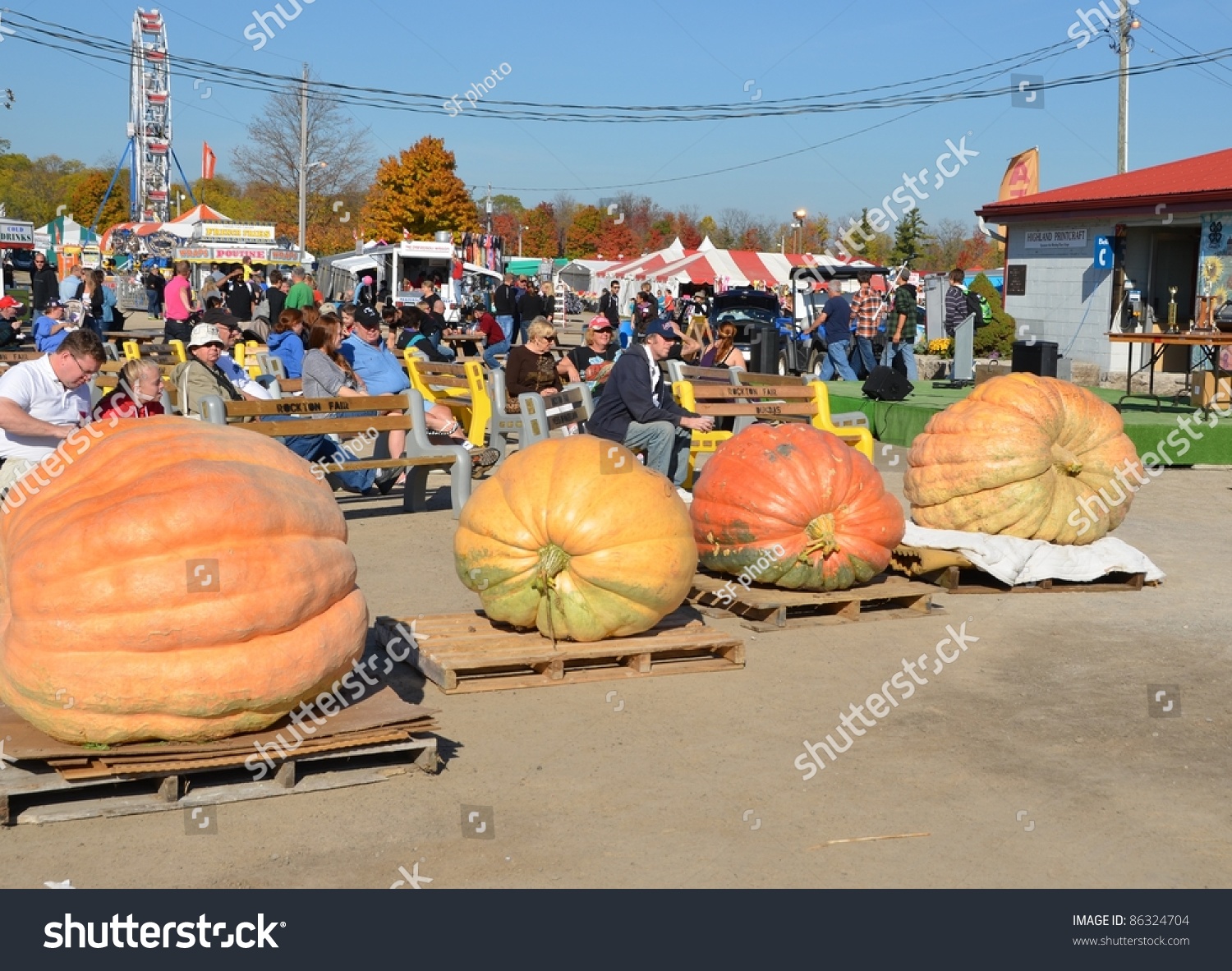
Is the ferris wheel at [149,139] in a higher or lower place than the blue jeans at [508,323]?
higher

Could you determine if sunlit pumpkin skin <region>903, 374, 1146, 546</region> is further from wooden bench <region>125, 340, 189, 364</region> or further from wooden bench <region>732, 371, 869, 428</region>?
wooden bench <region>125, 340, 189, 364</region>

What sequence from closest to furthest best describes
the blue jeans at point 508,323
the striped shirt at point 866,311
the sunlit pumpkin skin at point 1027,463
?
1. the sunlit pumpkin skin at point 1027,463
2. the striped shirt at point 866,311
3. the blue jeans at point 508,323

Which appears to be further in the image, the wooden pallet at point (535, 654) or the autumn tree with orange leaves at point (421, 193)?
the autumn tree with orange leaves at point (421, 193)

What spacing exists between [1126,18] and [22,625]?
36484 mm

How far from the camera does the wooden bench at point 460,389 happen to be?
1205cm

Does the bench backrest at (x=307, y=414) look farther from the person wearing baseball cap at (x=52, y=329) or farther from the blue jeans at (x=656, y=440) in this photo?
the person wearing baseball cap at (x=52, y=329)

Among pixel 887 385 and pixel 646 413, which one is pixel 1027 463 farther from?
pixel 887 385

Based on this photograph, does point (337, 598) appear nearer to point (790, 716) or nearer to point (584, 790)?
point (584, 790)

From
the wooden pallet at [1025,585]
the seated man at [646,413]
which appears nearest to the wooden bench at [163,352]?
the seated man at [646,413]

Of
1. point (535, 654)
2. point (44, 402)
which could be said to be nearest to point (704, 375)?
point (44, 402)

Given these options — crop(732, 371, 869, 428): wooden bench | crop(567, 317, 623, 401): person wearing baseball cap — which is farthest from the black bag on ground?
crop(732, 371, 869, 428): wooden bench

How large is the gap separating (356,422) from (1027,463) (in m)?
4.55

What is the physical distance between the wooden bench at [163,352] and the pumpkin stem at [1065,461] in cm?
779

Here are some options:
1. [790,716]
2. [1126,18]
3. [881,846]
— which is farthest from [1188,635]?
[1126,18]
